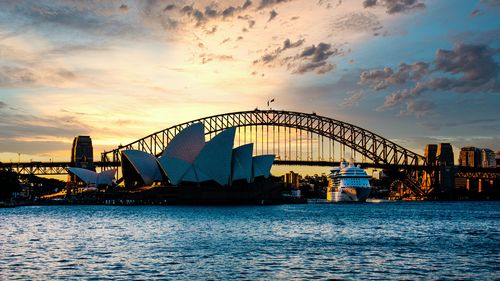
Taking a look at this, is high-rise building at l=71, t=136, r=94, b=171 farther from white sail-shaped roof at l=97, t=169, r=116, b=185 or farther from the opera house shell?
the opera house shell

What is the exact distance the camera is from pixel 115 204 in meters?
114

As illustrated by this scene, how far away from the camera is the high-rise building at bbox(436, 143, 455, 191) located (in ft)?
513

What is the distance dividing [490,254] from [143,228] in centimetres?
2644

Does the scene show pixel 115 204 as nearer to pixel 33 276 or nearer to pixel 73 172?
pixel 73 172

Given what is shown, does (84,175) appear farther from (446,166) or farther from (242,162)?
(446,166)

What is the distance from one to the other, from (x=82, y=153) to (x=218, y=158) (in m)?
69.9

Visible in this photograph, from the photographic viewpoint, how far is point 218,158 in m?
97.7

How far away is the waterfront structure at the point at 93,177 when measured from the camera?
136750mm

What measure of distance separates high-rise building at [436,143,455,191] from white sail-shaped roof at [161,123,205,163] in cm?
7795

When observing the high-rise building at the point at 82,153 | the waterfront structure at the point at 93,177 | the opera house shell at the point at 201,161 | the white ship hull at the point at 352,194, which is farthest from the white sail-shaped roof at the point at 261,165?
the high-rise building at the point at 82,153

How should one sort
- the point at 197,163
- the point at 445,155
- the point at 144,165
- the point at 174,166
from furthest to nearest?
the point at 445,155 → the point at 144,165 → the point at 174,166 → the point at 197,163

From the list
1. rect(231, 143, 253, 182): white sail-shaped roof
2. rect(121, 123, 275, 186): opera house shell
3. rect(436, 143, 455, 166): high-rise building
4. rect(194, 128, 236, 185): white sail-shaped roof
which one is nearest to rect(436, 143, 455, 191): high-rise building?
rect(436, 143, 455, 166): high-rise building

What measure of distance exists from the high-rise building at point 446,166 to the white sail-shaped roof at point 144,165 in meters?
75.5

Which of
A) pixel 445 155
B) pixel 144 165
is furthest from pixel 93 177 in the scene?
pixel 445 155
